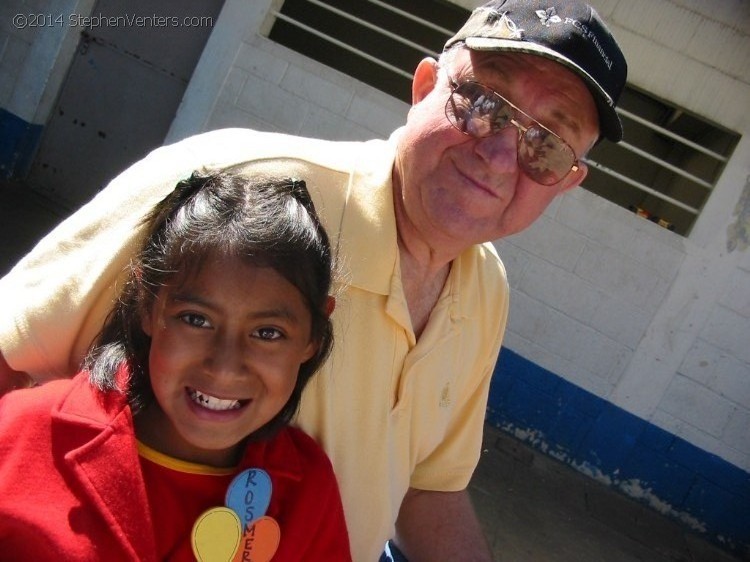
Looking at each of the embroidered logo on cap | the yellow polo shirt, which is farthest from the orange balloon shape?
the embroidered logo on cap

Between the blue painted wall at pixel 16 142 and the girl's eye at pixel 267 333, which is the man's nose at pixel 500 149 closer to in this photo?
the girl's eye at pixel 267 333

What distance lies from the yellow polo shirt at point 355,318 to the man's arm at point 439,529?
39 mm

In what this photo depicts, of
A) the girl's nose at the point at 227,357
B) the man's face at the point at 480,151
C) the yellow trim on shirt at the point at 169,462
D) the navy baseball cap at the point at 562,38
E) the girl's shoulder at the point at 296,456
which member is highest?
the navy baseball cap at the point at 562,38

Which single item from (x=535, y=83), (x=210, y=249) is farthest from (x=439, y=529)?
(x=535, y=83)

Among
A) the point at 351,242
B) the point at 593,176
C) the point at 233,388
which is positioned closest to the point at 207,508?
the point at 233,388

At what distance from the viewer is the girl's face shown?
118cm

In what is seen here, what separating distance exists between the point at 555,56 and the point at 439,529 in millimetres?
1136

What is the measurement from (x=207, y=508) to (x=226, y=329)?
314 millimetres

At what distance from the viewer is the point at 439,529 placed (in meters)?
1.79

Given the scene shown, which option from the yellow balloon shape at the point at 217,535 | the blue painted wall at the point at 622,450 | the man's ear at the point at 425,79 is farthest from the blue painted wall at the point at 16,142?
the yellow balloon shape at the point at 217,535

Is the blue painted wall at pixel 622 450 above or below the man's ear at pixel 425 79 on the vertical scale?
below

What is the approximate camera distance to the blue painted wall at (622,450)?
459 centimetres

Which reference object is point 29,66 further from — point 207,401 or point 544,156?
point 207,401

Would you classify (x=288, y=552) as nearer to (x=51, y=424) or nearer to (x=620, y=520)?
(x=51, y=424)
